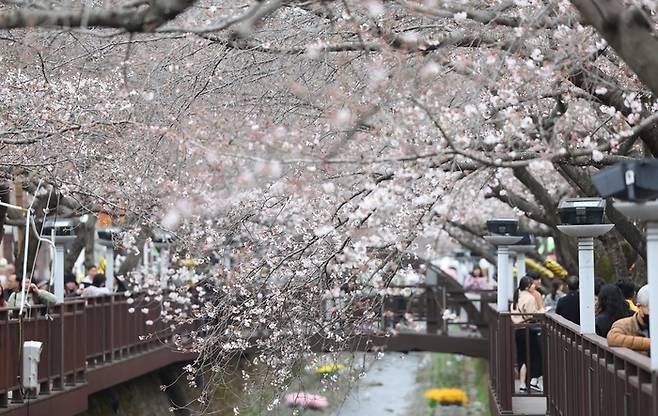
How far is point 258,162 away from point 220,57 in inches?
140

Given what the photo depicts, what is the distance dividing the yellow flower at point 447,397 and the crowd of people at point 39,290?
942 centimetres

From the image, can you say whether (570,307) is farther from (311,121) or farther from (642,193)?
(642,193)

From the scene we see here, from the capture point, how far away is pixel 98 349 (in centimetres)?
1809

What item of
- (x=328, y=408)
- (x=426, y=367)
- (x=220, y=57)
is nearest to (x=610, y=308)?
(x=220, y=57)

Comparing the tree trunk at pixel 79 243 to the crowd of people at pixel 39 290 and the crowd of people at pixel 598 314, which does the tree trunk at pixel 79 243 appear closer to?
the crowd of people at pixel 39 290

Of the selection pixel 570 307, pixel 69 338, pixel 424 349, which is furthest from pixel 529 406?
pixel 424 349

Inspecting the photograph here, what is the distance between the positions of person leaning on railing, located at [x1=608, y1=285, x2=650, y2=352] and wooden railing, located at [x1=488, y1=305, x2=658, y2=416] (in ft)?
0.35

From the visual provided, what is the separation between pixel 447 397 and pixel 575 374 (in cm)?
1928

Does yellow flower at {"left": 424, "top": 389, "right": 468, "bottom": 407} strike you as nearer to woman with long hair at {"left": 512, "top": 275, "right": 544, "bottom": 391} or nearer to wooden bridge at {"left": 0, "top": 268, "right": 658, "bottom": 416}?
wooden bridge at {"left": 0, "top": 268, "right": 658, "bottom": 416}

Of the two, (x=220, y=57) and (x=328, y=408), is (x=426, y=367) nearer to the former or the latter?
(x=328, y=408)

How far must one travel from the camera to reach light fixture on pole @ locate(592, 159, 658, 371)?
18.5 ft

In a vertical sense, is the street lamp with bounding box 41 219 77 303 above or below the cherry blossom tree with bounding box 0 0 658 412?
below

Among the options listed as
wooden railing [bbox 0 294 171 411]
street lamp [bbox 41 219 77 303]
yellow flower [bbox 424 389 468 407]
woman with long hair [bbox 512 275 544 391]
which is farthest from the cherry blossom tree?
yellow flower [bbox 424 389 468 407]

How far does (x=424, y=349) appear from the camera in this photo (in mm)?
24438
